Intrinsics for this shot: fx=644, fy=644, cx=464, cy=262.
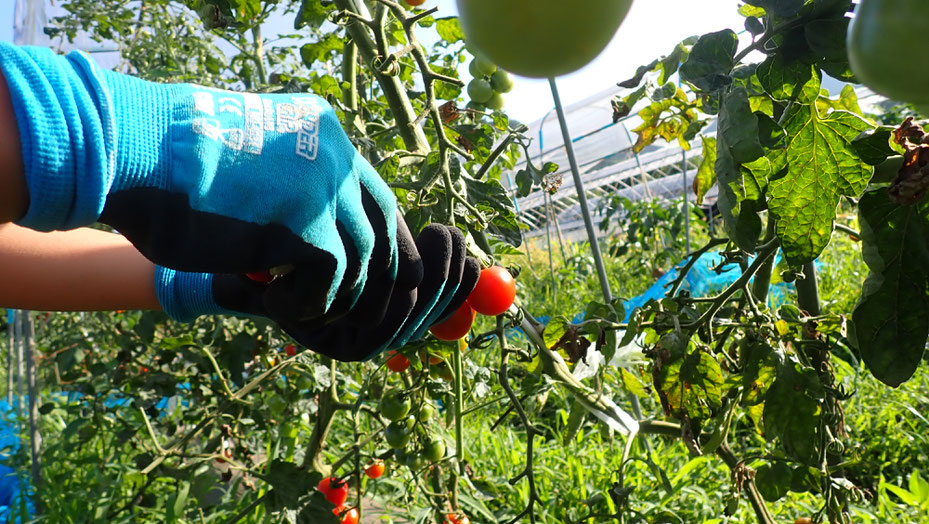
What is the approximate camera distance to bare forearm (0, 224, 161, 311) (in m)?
0.93

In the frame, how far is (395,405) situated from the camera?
53.3 inches

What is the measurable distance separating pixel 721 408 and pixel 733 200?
18.5 inches

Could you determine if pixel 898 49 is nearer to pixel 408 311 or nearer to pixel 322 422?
pixel 408 311

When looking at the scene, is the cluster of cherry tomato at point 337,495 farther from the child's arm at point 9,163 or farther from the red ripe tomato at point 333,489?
the child's arm at point 9,163

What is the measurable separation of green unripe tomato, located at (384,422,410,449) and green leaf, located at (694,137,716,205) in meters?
0.77

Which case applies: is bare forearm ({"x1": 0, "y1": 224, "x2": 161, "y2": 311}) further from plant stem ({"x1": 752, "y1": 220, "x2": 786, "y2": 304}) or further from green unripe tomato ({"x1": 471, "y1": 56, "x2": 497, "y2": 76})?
plant stem ({"x1": 752, "y1": 220, "x2": 786, "y2": 304})

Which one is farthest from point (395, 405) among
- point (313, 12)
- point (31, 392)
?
point (31, 392)

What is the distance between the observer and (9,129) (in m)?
0.55

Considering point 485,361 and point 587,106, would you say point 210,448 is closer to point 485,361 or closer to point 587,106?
point 485,361

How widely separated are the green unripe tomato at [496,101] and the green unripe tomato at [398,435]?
0.79 meters

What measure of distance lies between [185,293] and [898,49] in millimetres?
896

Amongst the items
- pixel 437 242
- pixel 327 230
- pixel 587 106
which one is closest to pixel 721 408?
pixel 437 242

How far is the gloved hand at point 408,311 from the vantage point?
0.80 m

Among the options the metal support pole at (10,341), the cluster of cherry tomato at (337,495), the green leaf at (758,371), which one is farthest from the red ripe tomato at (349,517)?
the metal support pole at (10,341)
